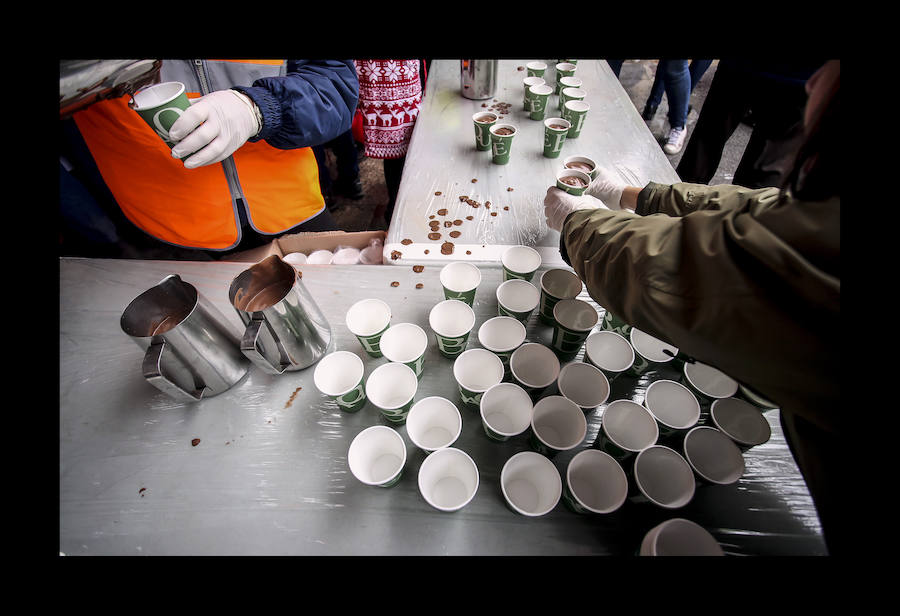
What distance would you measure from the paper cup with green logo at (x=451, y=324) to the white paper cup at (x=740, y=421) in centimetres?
73

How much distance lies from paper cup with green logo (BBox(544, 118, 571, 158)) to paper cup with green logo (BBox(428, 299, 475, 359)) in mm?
1289

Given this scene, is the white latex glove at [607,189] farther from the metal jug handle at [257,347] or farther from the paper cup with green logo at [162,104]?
the paper cup with green logo at [162,104]

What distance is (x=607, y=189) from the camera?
5.77 feet

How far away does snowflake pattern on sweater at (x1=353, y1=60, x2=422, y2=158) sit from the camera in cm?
236

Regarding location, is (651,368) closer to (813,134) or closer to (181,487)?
(813,134)

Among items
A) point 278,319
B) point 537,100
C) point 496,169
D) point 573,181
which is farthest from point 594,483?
point 537,100

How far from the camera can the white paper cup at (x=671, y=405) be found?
1000mm

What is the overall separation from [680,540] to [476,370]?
0.62m

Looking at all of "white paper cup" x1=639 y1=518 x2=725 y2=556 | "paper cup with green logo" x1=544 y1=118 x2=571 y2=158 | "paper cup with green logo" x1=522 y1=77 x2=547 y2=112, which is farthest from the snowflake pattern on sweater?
"white paper cup" x1=639 y1=518 x2=725 y2=556

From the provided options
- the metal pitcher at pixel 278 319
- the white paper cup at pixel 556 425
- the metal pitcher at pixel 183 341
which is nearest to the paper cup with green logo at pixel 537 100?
the metal pitcher at pixel 278 319

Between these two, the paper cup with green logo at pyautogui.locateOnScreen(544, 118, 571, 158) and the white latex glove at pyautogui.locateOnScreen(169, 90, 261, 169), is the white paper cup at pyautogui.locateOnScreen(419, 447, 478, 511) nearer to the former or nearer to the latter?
the white latex glove at pyautogui.locateOnScreen(169, 90, 261, 169)

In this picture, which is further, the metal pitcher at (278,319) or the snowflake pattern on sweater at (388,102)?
the snowflake pattern on sweater at (388,102)

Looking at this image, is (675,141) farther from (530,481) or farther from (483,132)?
(530,481)
